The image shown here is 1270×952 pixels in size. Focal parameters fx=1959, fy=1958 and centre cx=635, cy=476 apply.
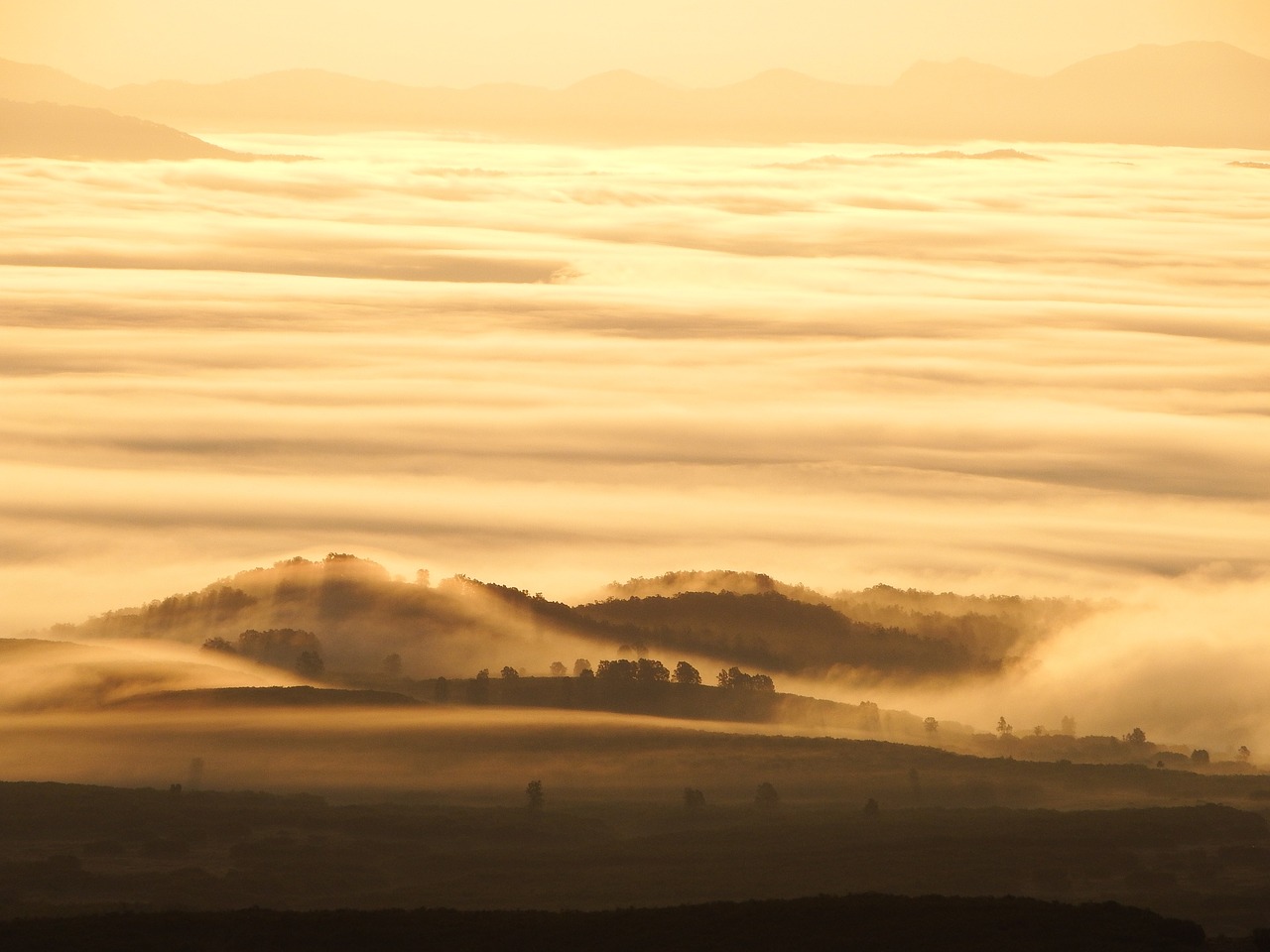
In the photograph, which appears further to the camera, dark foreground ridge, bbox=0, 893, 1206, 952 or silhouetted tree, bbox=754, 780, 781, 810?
silhouetted tree, bbox=754, 780, 781, 810

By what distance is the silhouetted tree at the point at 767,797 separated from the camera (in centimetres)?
11656

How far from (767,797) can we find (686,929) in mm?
46922

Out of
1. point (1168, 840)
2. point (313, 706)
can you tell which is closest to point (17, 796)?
point (313, 706)

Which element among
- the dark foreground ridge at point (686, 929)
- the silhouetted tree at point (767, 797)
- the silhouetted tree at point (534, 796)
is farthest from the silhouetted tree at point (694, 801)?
the dark foreground ridge at point (686, 929)

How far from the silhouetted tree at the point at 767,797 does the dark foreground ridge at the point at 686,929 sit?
130 ft

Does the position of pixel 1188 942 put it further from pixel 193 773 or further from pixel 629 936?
pixel 193 773

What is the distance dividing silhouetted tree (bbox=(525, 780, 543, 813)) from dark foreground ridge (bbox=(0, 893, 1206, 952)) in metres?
39.6

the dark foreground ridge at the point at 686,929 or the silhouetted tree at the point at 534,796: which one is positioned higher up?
the silhouetted tree at the point at 534,796

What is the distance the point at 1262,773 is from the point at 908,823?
102 feet

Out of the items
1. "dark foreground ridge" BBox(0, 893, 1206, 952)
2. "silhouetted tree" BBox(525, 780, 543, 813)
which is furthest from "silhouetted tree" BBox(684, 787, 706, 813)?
"dark foreground ridge" BBox(0, 893, 1206, 952)

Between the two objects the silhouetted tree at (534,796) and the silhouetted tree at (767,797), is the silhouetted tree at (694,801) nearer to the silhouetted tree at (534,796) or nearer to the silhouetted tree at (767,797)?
the silhouetted tree at (767,797)

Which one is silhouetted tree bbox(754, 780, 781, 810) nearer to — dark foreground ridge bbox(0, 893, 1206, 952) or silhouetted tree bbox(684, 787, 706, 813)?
silhouetted tree bbox(684, 787, 706, 813)

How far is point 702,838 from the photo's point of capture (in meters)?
107

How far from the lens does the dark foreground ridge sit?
2680 inches
